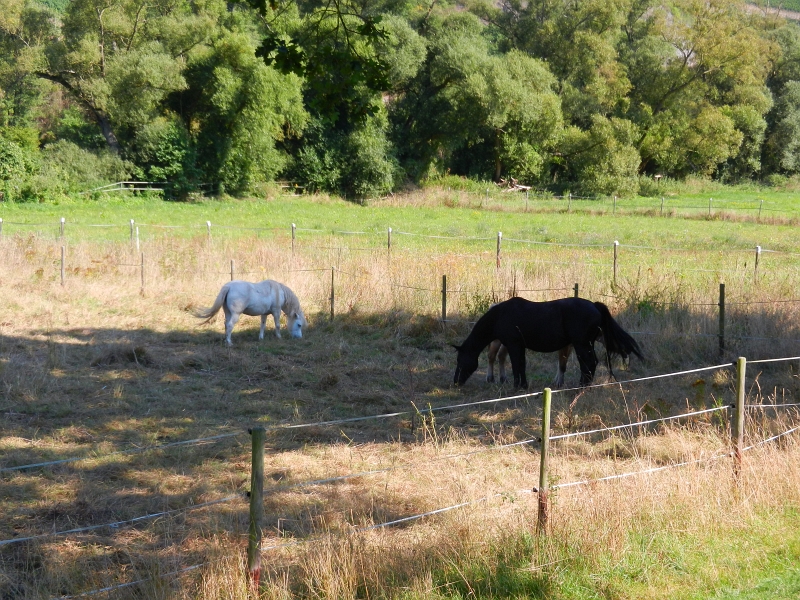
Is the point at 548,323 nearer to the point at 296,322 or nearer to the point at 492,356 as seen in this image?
the point at 492,356

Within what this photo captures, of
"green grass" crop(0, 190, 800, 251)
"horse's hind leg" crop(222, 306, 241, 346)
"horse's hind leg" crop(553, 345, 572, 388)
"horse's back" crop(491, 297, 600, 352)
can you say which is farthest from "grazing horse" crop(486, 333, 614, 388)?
"green grass" crop(0, 190, 800, 251)

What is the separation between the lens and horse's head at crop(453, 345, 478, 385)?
36.5ft

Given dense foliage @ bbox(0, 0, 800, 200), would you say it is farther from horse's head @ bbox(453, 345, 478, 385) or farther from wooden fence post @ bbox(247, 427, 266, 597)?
wooden fence post @ bbox(247, 427, 266, 597)

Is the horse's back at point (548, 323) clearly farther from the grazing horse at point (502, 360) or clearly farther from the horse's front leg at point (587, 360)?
the grazing horse at point (502, 360)

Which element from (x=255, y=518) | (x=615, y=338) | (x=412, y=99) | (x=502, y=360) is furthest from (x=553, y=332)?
(x=412, y=99)

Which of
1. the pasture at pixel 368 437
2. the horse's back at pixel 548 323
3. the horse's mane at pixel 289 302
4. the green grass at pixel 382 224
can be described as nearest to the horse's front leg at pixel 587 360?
the horse's back at pixel 548 323

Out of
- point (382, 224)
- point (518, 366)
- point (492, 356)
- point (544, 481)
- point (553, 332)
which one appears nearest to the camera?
point (544, 481)

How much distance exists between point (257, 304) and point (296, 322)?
767mm

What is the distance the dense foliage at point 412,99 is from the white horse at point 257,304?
19.8 meters

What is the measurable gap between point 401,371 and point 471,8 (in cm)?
5629

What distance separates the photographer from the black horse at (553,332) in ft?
34.8

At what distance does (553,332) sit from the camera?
1075 centimetres

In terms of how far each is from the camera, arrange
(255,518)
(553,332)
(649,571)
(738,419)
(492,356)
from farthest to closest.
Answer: (492,356), (553,332), (738,419), (649,571), (255,518)

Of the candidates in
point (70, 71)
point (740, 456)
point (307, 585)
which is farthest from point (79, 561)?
point (70, 71)
